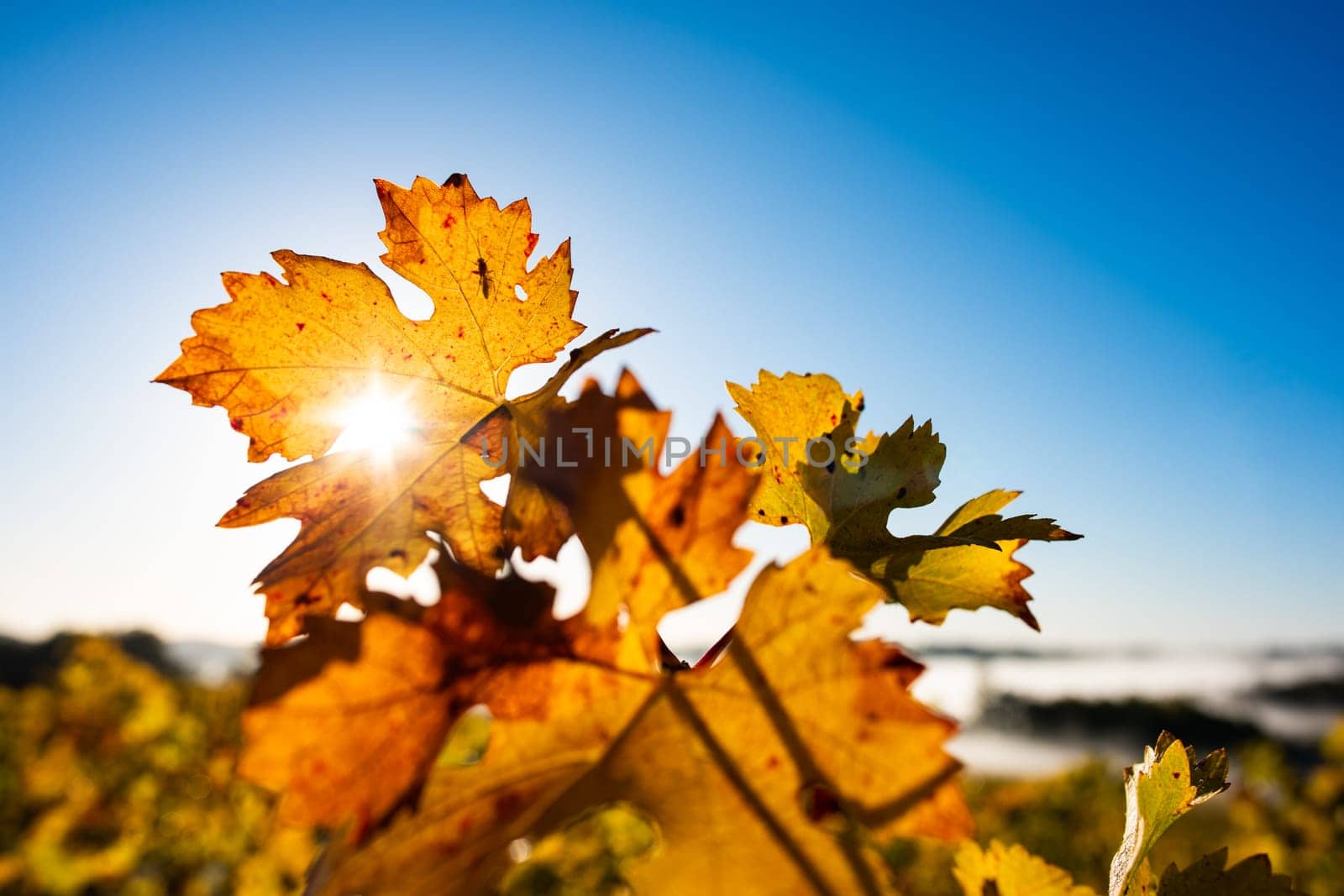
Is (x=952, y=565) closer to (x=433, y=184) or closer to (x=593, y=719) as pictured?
(x=593, y=719)

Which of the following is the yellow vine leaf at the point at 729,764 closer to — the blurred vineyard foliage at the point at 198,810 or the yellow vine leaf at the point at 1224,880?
the yellow vine leaf at the point at 1224,880

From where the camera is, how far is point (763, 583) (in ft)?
1.69

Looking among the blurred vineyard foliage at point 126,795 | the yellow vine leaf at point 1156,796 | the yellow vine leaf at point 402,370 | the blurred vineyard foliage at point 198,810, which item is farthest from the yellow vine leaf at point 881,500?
the blurred vineyard foliage at point 126,795

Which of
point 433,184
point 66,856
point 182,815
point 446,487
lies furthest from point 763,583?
point 66,856

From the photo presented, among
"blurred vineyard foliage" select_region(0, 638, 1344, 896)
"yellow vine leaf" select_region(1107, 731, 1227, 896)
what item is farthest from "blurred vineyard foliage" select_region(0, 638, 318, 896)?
"yellow vine leaf" select_region(1107, 731, 1227, 896)

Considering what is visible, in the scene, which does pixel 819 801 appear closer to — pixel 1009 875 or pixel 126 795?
pixel 1009 875

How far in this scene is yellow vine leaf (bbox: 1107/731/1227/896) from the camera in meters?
0.78

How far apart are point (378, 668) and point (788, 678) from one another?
239mm

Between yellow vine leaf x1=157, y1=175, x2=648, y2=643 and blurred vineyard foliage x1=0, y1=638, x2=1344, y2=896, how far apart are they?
501cm

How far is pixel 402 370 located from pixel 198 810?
8.01 meters

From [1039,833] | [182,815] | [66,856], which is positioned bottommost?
[66,856]

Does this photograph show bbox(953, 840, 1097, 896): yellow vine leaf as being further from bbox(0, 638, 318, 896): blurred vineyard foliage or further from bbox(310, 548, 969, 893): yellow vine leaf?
bbox(0, 638, 318, 896): blurred vineyard foliage

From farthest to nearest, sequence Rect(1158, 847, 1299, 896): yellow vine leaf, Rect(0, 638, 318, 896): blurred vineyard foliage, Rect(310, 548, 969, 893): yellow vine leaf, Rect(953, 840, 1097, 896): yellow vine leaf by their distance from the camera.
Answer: Rect(0, 638, 318, 896): blurred vineyard foliage, Rect(953, 840, 1097, 896): yellow vine leaf, Rect(1158, 847, 1299, 896): yellow vine leaf, Rect(310, 548, 969, 893): yellow vine leaf

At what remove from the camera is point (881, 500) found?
0.89 metres
